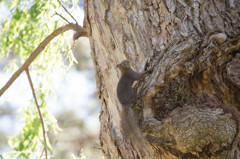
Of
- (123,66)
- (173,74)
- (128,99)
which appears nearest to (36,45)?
(123,66)

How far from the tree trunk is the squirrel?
4 centimetres

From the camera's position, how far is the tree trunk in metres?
1.32

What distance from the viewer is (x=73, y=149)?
528 cm

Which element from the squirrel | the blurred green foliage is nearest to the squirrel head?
the squirrel

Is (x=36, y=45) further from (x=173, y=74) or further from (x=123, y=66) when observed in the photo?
(x=173, y=74)

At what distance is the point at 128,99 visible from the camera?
5.02 feet

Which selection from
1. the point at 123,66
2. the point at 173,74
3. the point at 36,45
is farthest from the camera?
the point at 36,45

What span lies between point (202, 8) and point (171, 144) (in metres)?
0.80

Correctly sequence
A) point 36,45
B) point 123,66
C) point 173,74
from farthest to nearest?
point 36,45 < point 123,66 < point 173,74

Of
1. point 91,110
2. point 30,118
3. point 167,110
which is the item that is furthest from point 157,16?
point 91,110

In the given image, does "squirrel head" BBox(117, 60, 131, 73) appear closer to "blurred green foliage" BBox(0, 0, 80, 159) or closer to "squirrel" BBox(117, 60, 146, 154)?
"squirrel" BBox(117, 60, 146, 154)

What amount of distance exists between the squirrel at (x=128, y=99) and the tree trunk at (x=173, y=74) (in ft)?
0.13

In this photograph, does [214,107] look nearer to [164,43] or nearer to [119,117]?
[164,43]

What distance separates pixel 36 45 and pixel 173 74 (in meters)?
1.91
